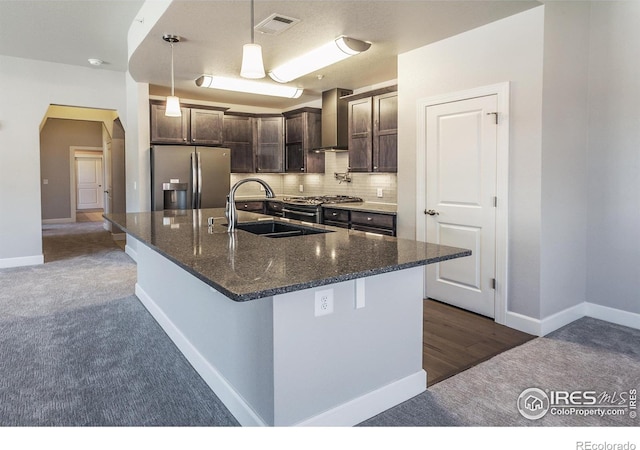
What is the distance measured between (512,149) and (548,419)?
200 centimetres

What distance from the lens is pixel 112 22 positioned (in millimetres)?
4156

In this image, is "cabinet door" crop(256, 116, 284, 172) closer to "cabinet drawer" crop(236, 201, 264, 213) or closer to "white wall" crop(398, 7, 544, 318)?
"cabinet drawer" crop(236, 201, 264, 213)

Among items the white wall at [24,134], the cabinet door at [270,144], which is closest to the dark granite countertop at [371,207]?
the cabinet door at [270,144]

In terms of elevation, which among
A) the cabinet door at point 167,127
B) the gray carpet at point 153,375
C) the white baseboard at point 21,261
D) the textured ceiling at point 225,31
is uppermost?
the textured ceiling at point 225,31

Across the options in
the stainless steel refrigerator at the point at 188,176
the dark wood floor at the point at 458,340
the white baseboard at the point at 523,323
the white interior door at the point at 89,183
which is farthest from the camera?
the white interior door at the point at 89,183

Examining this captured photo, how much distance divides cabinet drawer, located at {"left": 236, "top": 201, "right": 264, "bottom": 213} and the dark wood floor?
136 inches

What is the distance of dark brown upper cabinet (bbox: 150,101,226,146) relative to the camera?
5758 millimetres

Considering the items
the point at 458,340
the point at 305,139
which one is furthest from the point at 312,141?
the point at 458,340

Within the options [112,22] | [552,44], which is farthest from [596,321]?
[112,22]

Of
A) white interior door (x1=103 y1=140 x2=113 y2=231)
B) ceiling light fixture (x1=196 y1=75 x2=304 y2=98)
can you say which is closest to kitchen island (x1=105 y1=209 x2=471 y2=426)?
ceiling light fixture (x1=196 y1=75 x2=304 y2=98)

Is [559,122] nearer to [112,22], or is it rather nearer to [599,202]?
[599,202]

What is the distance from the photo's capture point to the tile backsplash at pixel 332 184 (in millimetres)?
5438

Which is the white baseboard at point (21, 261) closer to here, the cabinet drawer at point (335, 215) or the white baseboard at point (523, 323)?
the cabinet drawer at point (335, 215)

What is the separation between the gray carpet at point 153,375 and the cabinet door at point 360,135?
2.78 meters
